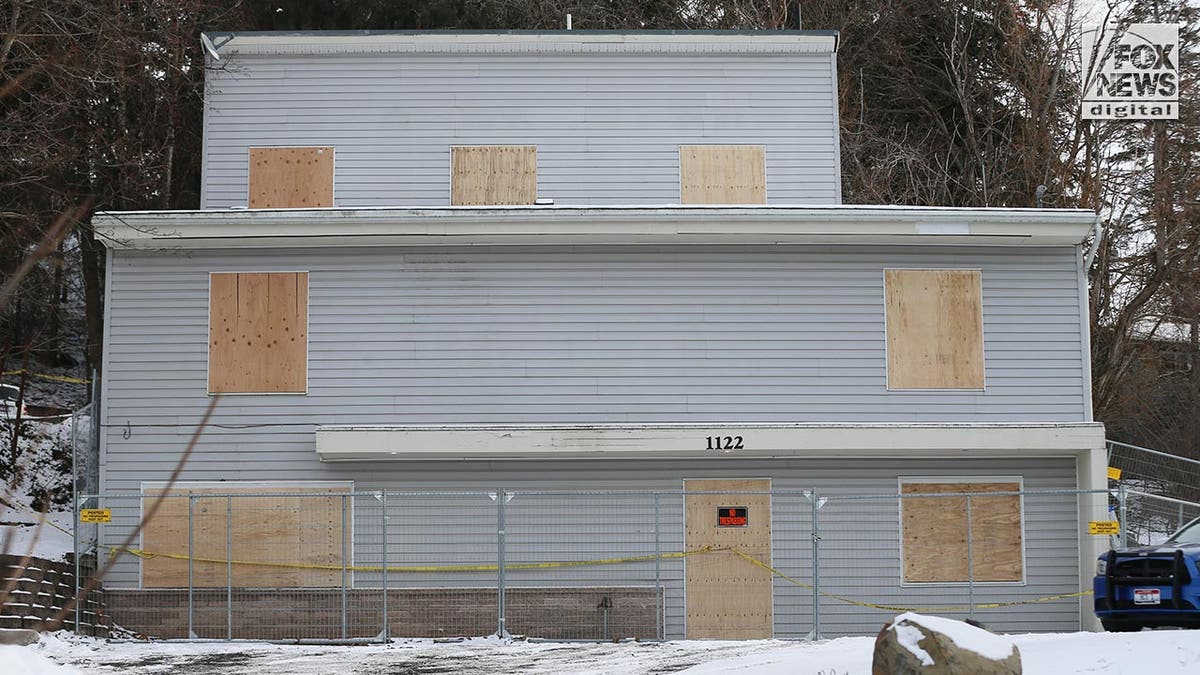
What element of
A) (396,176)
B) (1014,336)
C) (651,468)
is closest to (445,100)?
(396,176)

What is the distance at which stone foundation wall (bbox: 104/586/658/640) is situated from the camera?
2212 centimetres

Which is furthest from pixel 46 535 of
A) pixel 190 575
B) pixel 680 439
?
pixel 680 439

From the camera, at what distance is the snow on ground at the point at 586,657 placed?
13289mm

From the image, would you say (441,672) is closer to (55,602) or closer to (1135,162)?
(55,602)

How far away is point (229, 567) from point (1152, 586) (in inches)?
502

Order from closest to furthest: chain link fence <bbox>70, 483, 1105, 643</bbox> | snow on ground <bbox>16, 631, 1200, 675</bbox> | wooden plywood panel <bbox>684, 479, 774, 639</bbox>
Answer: snow on ground <bbox>16, 631, 1200, 675</bbox>
chain link fence <bbox>70, 483, 1105, 643</bbox>
wooden plywood panel <bbox>684, 479, 774, 639</bbox>

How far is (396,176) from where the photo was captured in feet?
86.4

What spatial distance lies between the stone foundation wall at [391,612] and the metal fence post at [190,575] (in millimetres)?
94

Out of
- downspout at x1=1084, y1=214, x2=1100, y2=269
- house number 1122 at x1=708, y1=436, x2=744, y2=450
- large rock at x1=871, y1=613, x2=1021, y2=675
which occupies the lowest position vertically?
large rock at x1=871, y1=613, x2=1021, y2=675

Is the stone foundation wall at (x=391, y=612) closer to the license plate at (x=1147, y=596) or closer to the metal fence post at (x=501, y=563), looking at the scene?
the metal fence post at (x=501, y=563)

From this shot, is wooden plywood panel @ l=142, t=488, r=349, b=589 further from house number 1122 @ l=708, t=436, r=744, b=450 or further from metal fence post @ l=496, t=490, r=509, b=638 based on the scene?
house number 1122 @ l=708, t=436, r=744, b=450

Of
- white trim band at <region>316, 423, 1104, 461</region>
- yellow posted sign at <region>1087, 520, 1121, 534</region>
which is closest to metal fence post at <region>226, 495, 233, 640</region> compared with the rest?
white trim band at <region>316, 423, 1104, 461</region>

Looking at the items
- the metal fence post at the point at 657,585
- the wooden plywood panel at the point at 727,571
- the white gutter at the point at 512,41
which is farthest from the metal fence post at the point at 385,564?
the white gutter at the point at 512,41

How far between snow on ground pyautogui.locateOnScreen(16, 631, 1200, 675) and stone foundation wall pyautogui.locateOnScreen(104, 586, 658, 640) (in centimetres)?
150
